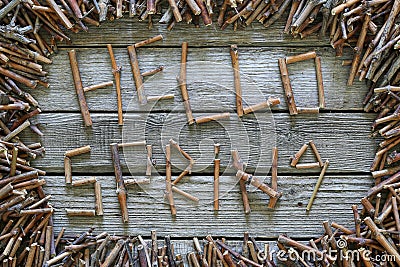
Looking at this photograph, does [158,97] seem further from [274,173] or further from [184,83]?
[274,173]

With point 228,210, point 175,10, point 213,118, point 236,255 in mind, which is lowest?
point 236,255

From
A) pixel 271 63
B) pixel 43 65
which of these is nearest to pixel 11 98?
pixel 43 65

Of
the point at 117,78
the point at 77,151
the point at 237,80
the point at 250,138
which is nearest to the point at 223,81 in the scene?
the point at 237,80

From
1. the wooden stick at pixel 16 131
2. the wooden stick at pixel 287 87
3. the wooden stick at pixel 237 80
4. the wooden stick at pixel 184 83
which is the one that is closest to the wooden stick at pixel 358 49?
the wooden stick at pixel 287 87

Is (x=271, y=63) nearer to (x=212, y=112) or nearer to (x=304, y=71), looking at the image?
(x=304, y=71)

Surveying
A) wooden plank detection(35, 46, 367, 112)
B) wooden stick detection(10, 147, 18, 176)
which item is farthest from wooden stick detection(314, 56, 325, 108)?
wooden stick detection(10, 147, 18, 176)

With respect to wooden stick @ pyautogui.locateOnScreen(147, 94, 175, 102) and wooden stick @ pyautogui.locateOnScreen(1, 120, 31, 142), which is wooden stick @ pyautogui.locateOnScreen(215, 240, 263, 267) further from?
wooden stick @ pyautogui.locateOnScreen(1, 120, 31, 142)
